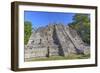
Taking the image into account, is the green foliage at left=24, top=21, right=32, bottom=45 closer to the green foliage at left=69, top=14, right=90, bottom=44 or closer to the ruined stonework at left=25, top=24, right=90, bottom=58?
the ruined stonework at left=25, top=24, right=90, bottom=58

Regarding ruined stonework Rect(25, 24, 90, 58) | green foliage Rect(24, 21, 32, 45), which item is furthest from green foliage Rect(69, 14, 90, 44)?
green foliage Rect(24, 21, 32, 45)

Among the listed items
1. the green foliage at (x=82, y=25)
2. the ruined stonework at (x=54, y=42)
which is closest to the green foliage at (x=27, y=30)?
the ruined stonework at (x=54, y=42)

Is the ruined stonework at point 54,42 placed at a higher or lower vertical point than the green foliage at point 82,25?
lower

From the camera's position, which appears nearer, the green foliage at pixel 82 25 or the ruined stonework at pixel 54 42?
the ruined stonework at pixel 54 42

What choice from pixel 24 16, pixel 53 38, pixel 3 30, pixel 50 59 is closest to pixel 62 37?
pixel 53 38

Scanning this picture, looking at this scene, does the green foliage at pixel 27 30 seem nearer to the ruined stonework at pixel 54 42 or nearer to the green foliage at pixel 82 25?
the ruined stonework at pixel 54 42

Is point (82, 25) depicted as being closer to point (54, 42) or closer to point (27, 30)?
point (54, 42)

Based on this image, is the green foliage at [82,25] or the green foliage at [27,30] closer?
the green foliage at [27,30]
